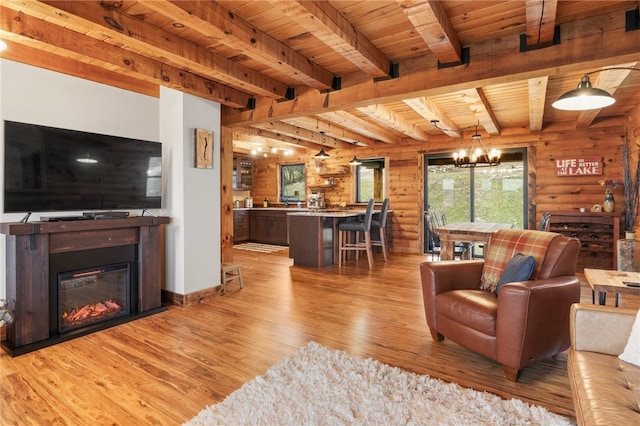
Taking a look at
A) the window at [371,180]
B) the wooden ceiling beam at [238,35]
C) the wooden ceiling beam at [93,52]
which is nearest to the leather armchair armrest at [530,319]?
the wooden ceiling beam at [238,35]

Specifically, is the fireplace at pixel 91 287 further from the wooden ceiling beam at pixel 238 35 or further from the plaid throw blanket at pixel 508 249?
the plaid throw blanket at pixel 508 249

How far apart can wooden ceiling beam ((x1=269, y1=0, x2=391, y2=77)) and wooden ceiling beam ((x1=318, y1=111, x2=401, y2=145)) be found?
1737 mm

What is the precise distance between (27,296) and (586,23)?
4612 mm

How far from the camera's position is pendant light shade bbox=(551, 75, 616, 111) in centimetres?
224

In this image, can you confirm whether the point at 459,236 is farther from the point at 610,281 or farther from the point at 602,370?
the point at 602,370

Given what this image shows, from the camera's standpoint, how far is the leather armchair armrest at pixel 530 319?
81.7 inches

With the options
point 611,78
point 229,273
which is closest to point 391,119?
point 611,78

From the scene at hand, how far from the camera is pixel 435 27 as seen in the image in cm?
231

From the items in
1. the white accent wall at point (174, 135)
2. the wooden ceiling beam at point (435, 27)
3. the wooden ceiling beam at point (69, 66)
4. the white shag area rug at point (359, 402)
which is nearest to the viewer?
the white shag area rug at point (359, 402)

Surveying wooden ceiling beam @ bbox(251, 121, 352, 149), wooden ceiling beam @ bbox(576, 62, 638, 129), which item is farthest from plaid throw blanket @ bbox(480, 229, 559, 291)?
wooden ceiling beam @ bbox(251, 121, 352, 149)

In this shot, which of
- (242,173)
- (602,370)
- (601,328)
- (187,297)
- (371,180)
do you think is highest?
(242,173)

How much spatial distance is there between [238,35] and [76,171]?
1823 millimetres

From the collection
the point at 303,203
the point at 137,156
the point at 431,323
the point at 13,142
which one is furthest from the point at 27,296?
the point at 303,203

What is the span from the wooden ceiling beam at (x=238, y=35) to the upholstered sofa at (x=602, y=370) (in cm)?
269
